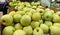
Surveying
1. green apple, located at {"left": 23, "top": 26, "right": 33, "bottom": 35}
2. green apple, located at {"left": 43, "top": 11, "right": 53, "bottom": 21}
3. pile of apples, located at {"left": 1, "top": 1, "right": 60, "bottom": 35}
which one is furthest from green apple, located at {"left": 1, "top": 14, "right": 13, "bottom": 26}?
green apple, located at {"left": 43, "top": 11, "right": 53, "bottom": 21}

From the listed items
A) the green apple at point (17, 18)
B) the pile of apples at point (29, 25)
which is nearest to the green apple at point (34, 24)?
the pile of apples at point (29, 25)

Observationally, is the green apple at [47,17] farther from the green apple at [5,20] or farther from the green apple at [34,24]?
the green apple at [5,20]

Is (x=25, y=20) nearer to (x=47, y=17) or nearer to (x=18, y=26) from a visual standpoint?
(x=18, y=26)

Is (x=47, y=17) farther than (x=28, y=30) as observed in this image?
Yes

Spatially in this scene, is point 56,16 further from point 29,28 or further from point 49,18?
point 29,28

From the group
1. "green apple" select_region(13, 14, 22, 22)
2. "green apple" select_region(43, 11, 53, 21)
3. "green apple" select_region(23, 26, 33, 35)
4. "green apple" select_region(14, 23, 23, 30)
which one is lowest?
"green apple" select_region(23, 26, 33, 35)

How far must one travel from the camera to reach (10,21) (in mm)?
967

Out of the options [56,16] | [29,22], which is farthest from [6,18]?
[56,16]

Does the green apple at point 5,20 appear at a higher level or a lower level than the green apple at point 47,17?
higher

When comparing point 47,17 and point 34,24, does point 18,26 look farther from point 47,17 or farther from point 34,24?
point 47,17

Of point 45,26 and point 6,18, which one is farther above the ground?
point 6,18

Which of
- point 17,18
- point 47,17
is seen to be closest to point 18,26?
point 17,18

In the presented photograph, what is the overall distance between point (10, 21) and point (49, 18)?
0.35 m

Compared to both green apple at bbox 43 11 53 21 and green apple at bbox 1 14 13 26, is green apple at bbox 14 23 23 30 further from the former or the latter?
green apple at bbox 43 11 53 21
